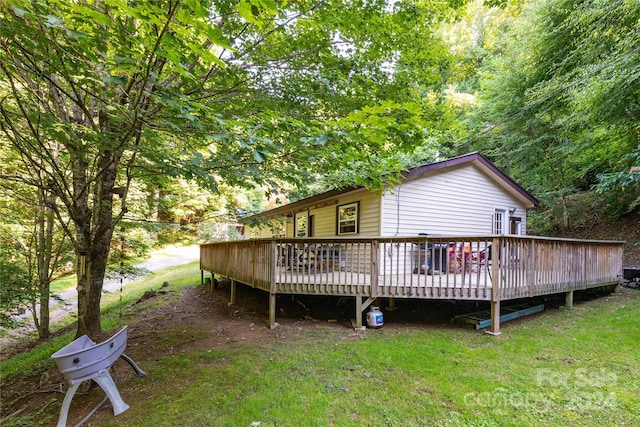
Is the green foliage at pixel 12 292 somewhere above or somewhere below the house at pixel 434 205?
below

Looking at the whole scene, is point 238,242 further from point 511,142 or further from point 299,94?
point 511,142

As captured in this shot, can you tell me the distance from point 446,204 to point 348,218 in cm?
314

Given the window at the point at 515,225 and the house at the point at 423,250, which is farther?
the window at the point at 515,225

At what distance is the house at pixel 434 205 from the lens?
798 cm

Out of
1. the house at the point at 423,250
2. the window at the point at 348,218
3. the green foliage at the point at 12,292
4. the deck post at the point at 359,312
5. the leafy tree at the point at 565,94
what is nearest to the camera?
the green foliage at the point at 12,292

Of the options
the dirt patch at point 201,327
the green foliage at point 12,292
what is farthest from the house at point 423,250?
the green foliage at point 12,292

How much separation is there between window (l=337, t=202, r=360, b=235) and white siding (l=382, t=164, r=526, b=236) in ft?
3.81

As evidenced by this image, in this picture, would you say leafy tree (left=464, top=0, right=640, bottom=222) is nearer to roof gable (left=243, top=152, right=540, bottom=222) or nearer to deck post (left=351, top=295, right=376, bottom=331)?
roof gable (left=243, top=152, right=540, bottom=222)

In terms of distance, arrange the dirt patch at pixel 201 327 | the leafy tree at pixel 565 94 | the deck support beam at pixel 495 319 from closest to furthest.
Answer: the dirt patch at pixel 201 327 → the deck support beam at pixel 495 319 → the leafy tree at pixel 565 94

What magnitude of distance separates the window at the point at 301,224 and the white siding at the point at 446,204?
461 centimetres

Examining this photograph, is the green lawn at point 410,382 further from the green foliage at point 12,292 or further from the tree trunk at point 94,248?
the green foliage at point 12,292

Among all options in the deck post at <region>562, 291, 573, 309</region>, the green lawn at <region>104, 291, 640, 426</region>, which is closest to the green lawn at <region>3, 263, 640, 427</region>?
the green lawn at <region>104, 291, 640, 426</region>

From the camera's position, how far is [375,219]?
793 cm

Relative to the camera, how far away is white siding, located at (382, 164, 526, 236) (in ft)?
26.3
